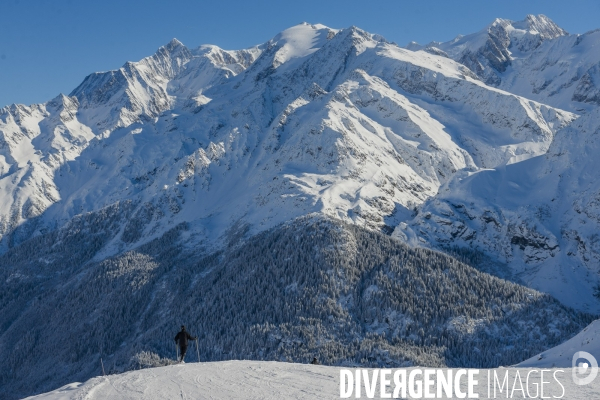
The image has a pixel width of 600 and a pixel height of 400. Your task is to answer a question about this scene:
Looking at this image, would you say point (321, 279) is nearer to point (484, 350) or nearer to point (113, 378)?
point (484, 350)

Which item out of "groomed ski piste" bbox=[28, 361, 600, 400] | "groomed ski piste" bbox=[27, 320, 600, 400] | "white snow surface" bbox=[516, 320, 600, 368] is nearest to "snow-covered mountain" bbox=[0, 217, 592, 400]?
"white snow surface" bbox=[516, 320, 600, 368]

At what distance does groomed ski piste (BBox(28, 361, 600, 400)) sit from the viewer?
28453mm

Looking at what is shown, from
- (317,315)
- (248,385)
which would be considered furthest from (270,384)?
(317,315)

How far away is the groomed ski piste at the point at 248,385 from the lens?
28.5m

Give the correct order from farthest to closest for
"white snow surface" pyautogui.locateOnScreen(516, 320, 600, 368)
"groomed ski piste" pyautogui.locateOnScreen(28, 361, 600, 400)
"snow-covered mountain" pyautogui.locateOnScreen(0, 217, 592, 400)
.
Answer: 1. "snow-covered mountain" pyautogui.locateOnScreen(0, 217, 592, 400)
2. "white snow surface" pyautogui.locateOnScreen(516, 320, 600, 368)
3. "groomed ski piste" pyautogui.locateOnScreen(28, 361, 600, 400)

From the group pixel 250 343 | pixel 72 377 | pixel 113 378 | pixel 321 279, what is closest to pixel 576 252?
pixel 321 279

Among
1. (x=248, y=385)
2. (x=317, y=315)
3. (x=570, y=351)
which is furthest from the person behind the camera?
(x=317, y=315)

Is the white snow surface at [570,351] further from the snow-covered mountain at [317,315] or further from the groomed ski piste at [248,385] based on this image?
the snow-covered mountain at [317,315]

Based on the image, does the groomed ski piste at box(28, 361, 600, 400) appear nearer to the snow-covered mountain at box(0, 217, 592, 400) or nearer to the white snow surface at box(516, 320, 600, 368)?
the white snow surface at box(516, 320, 600, 368)

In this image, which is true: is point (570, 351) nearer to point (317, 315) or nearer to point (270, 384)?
point (270, 384)

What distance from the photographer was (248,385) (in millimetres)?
30344

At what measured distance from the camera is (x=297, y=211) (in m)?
200

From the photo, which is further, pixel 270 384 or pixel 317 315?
pixel 317 315

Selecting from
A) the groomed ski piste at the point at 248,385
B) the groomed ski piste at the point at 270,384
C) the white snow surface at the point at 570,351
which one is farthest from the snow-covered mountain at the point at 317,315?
the groomed ski piste at the point at 248,385
